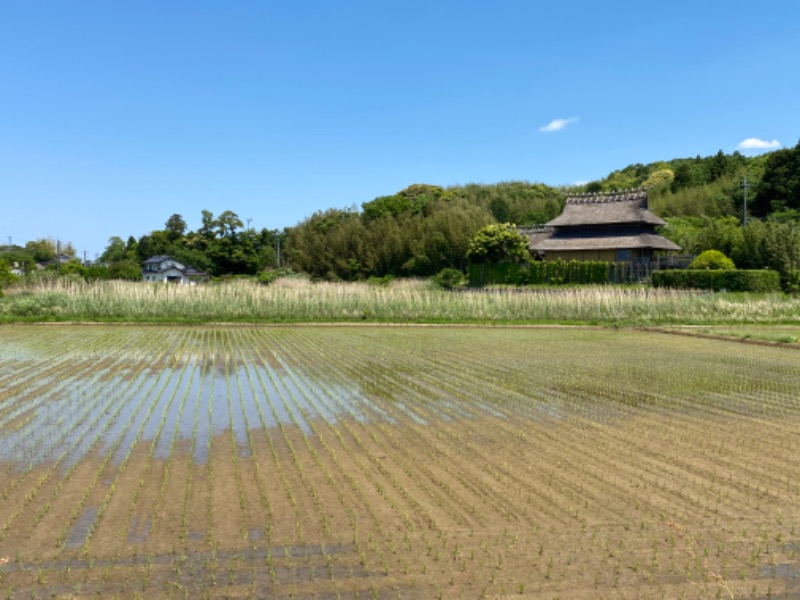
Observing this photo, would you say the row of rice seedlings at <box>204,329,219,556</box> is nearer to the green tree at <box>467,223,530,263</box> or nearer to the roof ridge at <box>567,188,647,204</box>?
the green tree at <box>467,223,530,263</box>

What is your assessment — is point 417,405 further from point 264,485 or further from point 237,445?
point 264,485

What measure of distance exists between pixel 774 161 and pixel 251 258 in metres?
37.0

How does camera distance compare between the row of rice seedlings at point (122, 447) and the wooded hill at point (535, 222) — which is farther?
the wooded hill at point (535, 222)

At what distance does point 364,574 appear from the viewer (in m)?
3.17

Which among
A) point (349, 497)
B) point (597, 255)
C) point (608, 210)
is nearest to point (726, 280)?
point (597, 255)

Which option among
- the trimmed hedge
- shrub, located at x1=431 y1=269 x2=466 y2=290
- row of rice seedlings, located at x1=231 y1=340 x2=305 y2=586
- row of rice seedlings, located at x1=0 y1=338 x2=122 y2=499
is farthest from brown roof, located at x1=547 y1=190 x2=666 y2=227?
row of rice seedlings, located at x1=0 y1=338 x2=122 y2=499

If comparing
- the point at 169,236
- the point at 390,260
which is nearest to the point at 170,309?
the point at 390,260

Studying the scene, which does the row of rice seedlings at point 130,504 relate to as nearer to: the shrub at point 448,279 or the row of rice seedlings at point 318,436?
the row of rice seedlings at point 318,436

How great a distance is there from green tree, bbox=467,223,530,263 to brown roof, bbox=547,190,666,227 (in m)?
5.42

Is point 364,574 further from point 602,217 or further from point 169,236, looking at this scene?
point 169,236

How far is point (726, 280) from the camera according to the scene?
26.4m

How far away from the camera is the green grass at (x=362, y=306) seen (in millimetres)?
19656

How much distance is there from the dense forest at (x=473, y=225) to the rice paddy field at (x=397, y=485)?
2550 centimetres

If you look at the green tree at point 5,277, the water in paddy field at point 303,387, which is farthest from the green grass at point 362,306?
the water in paddy field at point 303,387
